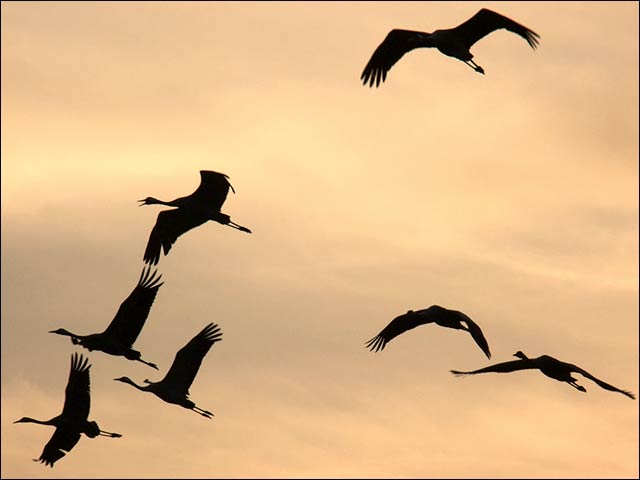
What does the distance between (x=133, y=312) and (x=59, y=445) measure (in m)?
4.74

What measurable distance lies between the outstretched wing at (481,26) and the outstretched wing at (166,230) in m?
7.43

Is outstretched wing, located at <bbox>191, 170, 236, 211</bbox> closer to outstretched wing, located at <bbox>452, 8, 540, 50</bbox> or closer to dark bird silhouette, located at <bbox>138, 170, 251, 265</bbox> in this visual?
dark bird silhouette, located at <bbox>138, 170, 251, 265</bbox>

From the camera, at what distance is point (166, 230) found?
33469 mm

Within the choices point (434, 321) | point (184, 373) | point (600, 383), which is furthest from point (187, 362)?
point (600, 383)

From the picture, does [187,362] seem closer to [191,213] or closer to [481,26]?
[191,213]

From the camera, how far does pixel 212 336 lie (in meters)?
30.7

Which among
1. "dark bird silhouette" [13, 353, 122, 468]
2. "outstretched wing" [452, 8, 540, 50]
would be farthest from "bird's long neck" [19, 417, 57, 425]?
"outstretched wing" [452, 8, 540, 50]

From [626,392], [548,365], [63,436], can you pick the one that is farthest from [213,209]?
[626,392]

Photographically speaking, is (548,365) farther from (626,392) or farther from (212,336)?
(212,336)

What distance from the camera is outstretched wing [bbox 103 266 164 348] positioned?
30.3m

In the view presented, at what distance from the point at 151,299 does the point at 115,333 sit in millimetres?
1000

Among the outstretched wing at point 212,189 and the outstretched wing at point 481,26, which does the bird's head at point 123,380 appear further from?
the outstretched wing at point 481,26

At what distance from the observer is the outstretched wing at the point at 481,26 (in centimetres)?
2872

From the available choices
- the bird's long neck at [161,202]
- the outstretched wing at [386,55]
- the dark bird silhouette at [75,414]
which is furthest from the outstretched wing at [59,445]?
the outstretched wing at [386,55]
